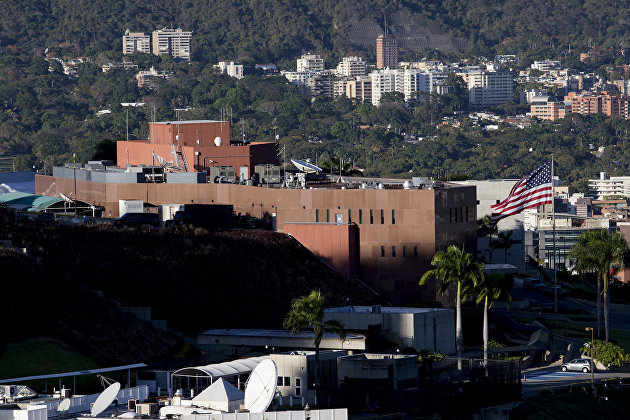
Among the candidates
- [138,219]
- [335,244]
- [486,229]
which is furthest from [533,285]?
[138,219]

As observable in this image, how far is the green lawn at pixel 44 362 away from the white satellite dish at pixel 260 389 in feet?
37.8

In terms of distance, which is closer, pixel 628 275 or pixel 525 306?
pixel 525 306

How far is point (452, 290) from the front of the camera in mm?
112625

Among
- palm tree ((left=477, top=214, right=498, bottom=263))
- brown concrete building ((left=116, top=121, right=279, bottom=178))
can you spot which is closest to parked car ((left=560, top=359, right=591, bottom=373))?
brown concrete building ((left=116, top=121, right=279, bottom=178))

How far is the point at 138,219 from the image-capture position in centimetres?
11481

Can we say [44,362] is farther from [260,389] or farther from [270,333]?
[260,389]

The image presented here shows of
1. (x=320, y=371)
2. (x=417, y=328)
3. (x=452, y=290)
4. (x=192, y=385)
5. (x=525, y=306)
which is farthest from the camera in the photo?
(x=525, y=306)

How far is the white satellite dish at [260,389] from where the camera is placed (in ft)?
213

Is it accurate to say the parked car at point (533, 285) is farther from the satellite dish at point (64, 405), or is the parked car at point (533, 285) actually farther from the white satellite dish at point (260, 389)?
the satellite dish at point (64, 405)

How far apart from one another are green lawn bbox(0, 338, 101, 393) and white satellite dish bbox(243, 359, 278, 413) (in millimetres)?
11507

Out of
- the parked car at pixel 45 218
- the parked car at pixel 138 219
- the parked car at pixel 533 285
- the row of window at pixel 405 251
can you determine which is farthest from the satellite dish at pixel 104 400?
the parked car at pixel 533 285

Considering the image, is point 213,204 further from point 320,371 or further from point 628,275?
point 628,275

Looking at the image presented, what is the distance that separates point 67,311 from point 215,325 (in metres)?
13.7

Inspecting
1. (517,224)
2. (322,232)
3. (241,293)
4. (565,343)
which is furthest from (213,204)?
(517,224)
